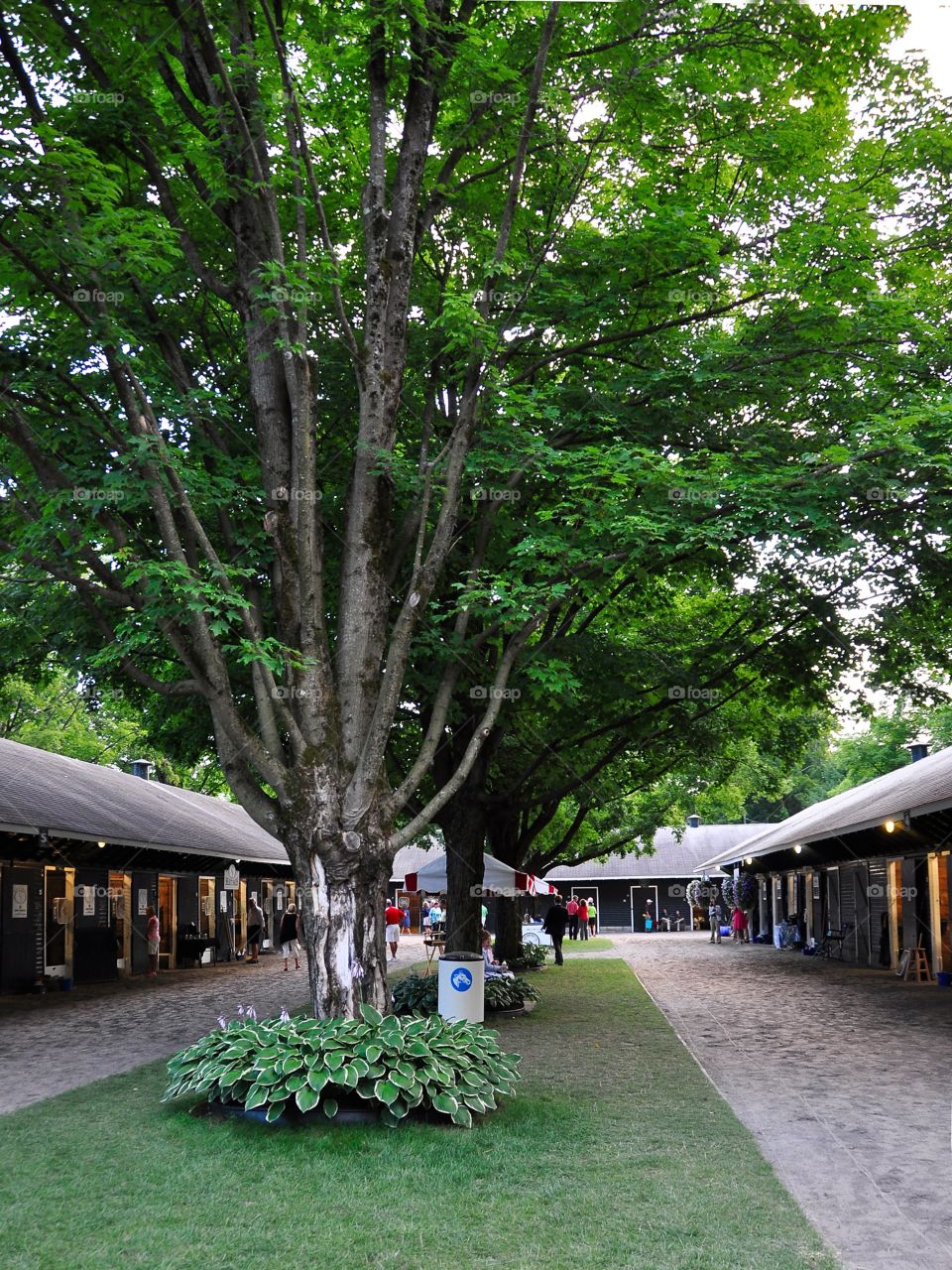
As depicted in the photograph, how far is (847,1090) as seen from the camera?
1173cm

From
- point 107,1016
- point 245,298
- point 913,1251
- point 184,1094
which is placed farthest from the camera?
point 107,1016

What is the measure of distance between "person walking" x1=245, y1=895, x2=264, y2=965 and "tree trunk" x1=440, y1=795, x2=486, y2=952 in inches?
624

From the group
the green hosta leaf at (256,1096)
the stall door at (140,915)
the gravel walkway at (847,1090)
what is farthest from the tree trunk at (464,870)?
the stall door at (140,915)

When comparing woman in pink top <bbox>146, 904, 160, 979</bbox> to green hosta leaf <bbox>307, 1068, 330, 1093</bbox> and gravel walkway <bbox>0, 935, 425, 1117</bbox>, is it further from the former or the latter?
green hosta leaf <bbox>307, 1068, 330, 1093</bbox>

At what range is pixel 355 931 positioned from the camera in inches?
427

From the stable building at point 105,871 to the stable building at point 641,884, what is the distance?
86.4ft

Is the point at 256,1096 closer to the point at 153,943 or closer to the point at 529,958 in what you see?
the point at 153,943

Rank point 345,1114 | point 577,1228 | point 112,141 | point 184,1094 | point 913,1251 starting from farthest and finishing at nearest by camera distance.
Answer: point 112,141 → point 184,1094 → point 345,1114 → point 577,1228 → point 913,1251

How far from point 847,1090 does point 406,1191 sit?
579cm

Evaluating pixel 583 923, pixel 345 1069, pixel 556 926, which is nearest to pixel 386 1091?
pixel 345 1069

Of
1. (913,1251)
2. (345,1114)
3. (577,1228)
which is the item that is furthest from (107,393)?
(913,1251)

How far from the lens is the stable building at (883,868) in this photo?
22188 millimetres

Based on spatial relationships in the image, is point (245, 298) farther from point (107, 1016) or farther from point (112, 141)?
point (107, 1016)

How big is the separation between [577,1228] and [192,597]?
5.73 m
